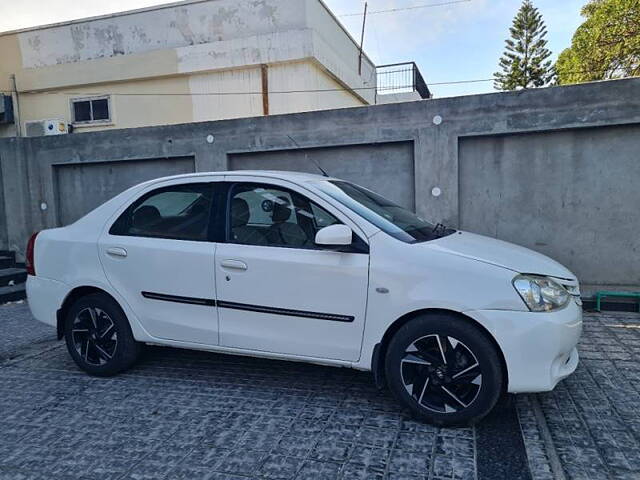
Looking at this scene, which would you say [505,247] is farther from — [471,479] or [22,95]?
[22,95]

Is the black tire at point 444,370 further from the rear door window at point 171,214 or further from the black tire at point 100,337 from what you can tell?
the black tire at point 100,337

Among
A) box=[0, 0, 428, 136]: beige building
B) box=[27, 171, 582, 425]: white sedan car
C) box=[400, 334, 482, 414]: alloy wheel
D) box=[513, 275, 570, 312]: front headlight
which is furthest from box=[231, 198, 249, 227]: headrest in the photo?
box=[0, 0, 428, 136]: beige building

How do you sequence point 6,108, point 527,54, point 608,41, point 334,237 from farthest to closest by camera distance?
point 527,54 < point 608,41 < point 6,108 < point 334,237

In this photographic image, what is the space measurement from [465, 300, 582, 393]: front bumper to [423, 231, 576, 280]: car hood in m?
0.33

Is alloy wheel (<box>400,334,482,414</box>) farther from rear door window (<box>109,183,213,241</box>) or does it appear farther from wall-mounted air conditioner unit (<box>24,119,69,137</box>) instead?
wall-mounted air conditioner unit (<box>24,119,69,137</box>)

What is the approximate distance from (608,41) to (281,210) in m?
21.1

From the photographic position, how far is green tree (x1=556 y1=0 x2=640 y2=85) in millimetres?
18172

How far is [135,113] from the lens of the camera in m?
13.6

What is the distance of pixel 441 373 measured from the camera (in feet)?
10.1

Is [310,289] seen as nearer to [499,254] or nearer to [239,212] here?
[239,212]

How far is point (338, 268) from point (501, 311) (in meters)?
1.08

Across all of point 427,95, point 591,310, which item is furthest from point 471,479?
point 427,95

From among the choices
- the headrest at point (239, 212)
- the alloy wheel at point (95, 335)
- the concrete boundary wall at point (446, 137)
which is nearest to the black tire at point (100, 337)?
the alloy wheel at point (95, 335)

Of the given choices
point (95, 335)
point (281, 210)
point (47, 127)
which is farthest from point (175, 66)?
point (281, 210)
